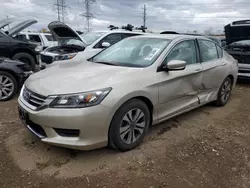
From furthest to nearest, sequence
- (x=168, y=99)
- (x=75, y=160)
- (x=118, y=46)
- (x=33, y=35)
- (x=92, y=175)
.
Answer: (x=33, y=35), (x=118, y=46), (x=168, y=99), (x=75, y=160), (x=92, y=175)

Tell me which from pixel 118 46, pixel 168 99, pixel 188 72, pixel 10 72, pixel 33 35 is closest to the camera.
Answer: pixel 168 99

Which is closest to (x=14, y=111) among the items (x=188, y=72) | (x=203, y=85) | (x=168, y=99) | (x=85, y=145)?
(x=85, y=145)

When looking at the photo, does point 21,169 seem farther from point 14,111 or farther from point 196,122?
point 196,122

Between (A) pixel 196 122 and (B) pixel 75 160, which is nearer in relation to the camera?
(B) pixel 75 160

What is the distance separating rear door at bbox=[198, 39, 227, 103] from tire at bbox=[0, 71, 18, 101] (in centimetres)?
391

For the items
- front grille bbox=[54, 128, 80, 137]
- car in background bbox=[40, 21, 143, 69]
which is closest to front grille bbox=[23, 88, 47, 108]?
front grille bbox=[54, 128, 80, 137]

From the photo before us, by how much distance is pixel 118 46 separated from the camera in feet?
13.8

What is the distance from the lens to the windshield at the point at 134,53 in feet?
11.3

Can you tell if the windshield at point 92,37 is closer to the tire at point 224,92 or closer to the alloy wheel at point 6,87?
the alloy wheel at point 6,87

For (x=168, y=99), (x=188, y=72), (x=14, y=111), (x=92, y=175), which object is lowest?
(x=92, y=175)

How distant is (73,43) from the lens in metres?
7.91

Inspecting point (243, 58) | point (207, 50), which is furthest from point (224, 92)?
point (243, 58)

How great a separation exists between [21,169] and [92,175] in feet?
2.72

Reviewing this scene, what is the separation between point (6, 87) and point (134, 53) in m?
3.13
